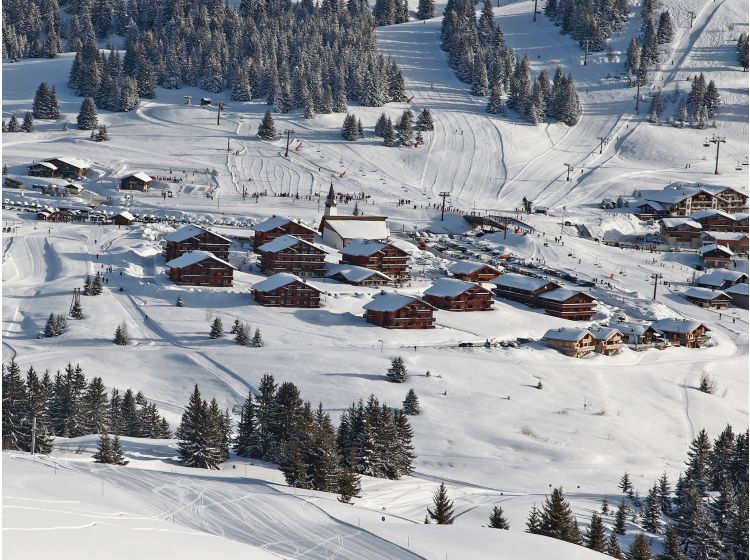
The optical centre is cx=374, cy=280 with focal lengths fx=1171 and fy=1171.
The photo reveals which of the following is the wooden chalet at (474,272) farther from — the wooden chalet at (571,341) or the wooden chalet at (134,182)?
the wooden chalet at (134,182)

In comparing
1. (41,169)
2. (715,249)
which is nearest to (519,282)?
(715,249)

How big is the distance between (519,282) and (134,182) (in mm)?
38135

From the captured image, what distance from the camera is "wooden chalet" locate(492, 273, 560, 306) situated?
78.4 metres

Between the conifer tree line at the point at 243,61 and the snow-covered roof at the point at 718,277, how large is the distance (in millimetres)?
50767

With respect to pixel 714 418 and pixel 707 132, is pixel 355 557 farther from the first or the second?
pixel 707 132

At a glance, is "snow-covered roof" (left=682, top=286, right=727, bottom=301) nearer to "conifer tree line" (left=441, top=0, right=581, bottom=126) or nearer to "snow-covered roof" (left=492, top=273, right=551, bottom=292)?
"snow-covered roof" (left=492, top=273, right=551, bottom=292)

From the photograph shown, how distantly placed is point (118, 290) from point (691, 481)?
39.1m

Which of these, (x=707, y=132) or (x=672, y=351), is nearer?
(x=672, y=351)

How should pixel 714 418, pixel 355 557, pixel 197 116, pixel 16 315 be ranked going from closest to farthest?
1. pixel 355 557
2. pixel 714 418
3. pixel 16 315
4. pixel 197 116

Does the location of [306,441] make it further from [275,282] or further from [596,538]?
[275,282]

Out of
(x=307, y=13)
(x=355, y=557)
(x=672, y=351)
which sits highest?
(x=307, y=13)

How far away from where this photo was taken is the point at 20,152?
106 metres

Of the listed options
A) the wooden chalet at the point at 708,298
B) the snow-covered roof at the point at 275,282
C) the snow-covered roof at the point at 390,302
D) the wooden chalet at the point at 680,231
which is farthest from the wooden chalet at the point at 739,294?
the snow-covered roof at the point at 275,282

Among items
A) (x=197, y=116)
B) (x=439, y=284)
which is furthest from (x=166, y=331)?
(x=197, y=116)
